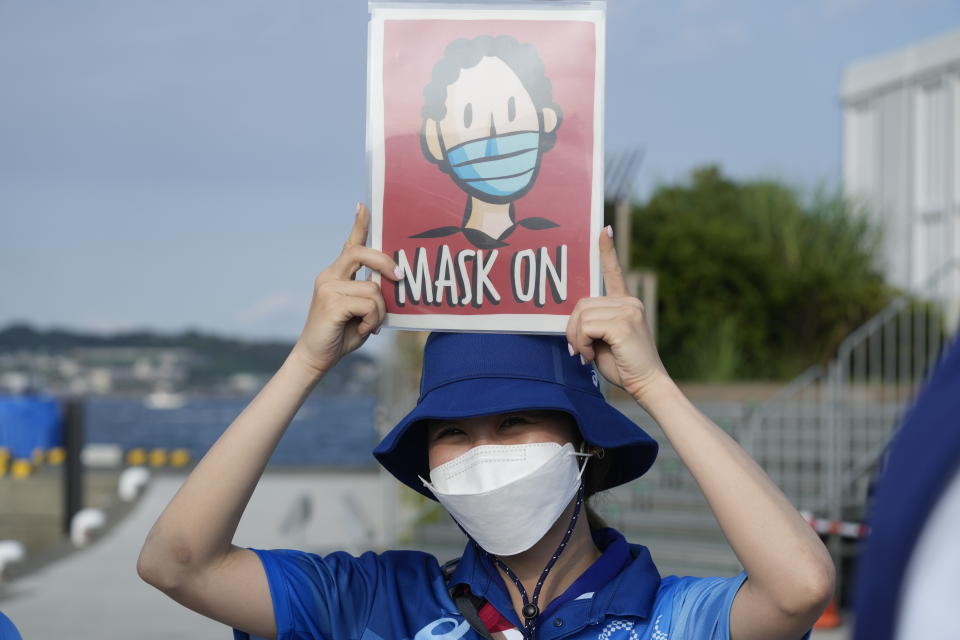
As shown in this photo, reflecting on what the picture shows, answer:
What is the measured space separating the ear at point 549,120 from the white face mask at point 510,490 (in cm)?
58

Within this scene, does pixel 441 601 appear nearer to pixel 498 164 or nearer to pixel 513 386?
pixel 513 386

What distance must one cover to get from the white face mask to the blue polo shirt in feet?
0.31

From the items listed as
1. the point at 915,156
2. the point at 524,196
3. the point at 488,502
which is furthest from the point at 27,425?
the point at 524,196

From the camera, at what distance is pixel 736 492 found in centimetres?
179

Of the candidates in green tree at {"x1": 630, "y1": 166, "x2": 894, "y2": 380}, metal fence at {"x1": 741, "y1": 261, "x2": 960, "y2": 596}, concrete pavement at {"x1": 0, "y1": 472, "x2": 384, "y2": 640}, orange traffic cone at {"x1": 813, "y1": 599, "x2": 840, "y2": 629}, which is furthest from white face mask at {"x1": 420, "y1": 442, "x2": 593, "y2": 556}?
green tree at {"x1": 630, "y1": 166, "x2": 894, "y2": 380}

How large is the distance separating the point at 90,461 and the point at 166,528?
18.7 meters

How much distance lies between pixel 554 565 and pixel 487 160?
777 mm

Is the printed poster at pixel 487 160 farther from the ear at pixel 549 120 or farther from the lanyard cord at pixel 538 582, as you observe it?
the lanyard cord at pixel 538 582

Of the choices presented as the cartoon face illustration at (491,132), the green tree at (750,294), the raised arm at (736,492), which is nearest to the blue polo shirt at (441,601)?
the raised arm at (736,492)

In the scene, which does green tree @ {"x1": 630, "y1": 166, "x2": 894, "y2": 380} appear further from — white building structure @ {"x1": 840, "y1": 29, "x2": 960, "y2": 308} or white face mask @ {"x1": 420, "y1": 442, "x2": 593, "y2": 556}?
white face mask @ {"x1": 420, "y1": 442, "x2": 593, "y2": 556}

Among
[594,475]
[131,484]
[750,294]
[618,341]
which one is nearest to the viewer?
[618,341]

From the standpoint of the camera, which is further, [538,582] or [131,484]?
[131,484]

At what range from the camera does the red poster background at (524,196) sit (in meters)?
2.03

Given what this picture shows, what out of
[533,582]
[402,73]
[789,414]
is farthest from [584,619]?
[789,414]
